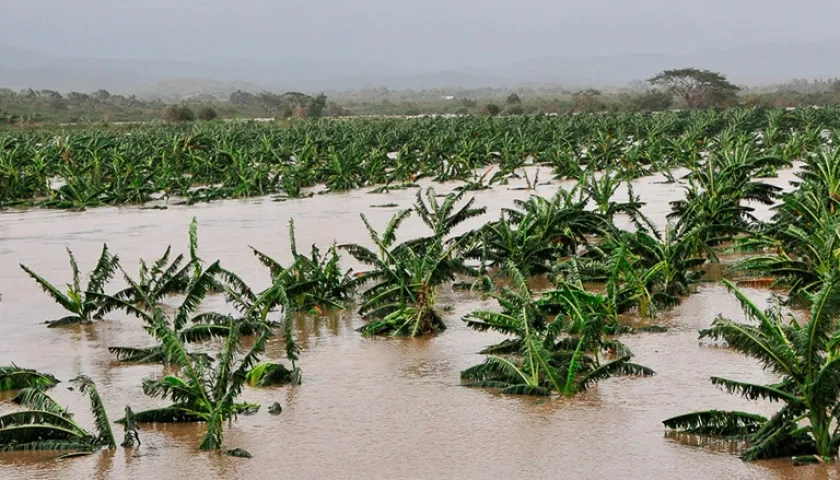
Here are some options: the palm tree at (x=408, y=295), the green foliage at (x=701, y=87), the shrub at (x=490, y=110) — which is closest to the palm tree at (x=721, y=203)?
the palm tree at (x=408, y=295)

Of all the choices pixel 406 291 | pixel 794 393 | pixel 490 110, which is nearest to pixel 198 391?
pixel 406 291

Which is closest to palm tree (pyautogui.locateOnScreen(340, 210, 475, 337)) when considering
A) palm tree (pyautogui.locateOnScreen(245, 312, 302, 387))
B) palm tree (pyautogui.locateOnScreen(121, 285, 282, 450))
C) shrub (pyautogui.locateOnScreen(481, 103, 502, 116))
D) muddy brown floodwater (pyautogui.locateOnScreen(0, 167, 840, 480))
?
muddy brown floodwater (pyautogui.locateOnScreen(0, 167, 840, 480))

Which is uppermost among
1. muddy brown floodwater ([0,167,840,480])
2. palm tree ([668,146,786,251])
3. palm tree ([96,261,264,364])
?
palm tree ([668,146,786,251])

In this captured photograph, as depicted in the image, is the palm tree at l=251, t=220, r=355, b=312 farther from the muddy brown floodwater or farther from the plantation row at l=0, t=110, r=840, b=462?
the muddy brown floodwater

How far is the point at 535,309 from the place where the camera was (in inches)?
274

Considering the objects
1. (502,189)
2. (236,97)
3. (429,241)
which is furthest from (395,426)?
(236,97)

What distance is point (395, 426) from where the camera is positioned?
5707mm

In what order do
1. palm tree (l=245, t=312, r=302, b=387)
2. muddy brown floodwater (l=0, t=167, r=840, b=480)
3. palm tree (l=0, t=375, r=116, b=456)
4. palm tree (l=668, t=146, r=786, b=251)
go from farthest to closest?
palm tree (l=668, t=146, r=786, b=251) < palm tree (l=245, t=312, r=302, b=387) < palm tree (l=0, t=375, r=116, b=456) < muddy brown floodwater (l=0, t=167, r=840, b=480)

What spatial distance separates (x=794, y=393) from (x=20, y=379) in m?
4.36

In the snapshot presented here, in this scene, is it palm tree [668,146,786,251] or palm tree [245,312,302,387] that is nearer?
palm tree [245,312,302,387]

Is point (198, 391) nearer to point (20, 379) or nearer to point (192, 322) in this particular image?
point (20, 379)

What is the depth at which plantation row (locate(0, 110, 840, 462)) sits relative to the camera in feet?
16.9

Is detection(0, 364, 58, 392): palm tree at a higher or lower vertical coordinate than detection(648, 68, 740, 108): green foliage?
lower

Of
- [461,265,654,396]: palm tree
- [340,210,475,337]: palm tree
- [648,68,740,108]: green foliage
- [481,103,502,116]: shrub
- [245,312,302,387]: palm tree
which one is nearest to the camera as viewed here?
[461,265,654,396]: palm tree
